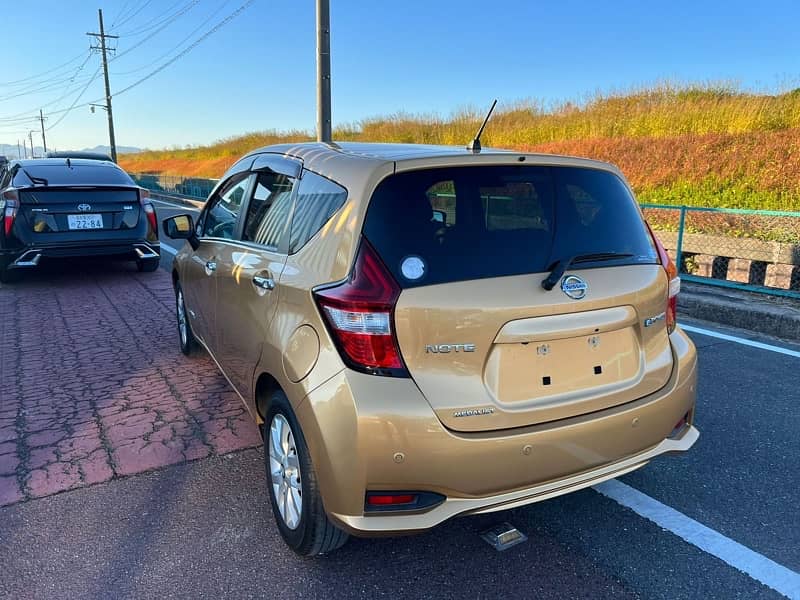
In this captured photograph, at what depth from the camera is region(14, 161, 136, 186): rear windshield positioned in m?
7.57

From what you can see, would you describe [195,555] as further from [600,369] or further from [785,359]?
[785,359]

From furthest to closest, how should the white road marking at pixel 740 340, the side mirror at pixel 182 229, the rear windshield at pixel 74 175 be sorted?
the rear windshield at pixel 74 175 → the white road marking at pixel 740 340 → the side mirror at pixel 182 229

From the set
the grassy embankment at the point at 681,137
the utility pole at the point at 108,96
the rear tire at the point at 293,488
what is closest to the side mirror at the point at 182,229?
the rear tire at the point at 293,488

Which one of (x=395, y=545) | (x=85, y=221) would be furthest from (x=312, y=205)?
(x=85, y=221)

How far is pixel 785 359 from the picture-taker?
5004mm

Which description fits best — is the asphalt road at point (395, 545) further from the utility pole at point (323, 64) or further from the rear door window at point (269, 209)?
the utility pole at point (323, 64)

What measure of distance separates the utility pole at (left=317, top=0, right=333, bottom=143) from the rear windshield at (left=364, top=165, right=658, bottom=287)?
8.69 meters

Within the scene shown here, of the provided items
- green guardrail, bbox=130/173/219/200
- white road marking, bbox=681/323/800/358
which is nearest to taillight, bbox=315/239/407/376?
white road marking, bbox=681/323/800/358

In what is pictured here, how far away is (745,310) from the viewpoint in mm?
6000

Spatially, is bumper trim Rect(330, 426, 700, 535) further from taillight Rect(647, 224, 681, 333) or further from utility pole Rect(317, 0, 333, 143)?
utility pole Rect(317, 0, 333, 143)

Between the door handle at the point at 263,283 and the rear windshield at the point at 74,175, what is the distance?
237 inches

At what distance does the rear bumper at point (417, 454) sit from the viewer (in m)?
2.02

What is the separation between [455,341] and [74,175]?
753 cm

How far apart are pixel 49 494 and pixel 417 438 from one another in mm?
2189
